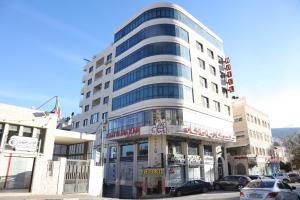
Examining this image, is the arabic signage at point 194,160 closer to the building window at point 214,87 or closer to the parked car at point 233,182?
the parked car at point 233,182

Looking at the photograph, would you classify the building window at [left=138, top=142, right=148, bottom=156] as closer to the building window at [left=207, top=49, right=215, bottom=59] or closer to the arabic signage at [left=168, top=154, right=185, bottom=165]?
the arabic signage at [left=168, top=154, right=185, bottom=165]

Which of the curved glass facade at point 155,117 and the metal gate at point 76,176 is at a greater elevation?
the curved glass facade at point 155,117

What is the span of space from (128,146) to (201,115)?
1161 centimetres

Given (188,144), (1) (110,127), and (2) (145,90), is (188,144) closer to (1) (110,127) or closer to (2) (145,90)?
(2) (145,90)

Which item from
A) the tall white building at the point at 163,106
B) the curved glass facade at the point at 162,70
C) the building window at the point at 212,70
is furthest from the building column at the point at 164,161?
the building window at the point at 212,70

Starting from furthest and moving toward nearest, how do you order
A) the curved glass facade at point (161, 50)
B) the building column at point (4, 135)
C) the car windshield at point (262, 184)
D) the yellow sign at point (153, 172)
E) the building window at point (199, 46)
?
1. the building window at point (199, 46)
2. the curved glass facade at point (161, 50)
3. the yellow sign at point (153, 172)
4. the building column at point (4, 135)
5. the car windshield at point (262, 184)

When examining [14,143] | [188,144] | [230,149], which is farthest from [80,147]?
[230,149]

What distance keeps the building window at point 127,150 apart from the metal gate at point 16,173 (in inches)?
634

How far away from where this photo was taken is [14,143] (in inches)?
712

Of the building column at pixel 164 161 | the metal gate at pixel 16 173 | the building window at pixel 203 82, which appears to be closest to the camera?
the metal gate at pixel 16 173

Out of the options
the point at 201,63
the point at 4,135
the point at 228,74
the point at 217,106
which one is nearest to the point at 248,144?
the point at 217,106

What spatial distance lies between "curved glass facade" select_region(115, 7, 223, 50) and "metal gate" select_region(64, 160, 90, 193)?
2382 cm

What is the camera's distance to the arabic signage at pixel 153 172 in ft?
91.8

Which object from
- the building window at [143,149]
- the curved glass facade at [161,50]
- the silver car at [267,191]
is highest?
the curved glass facade at [161,50]
